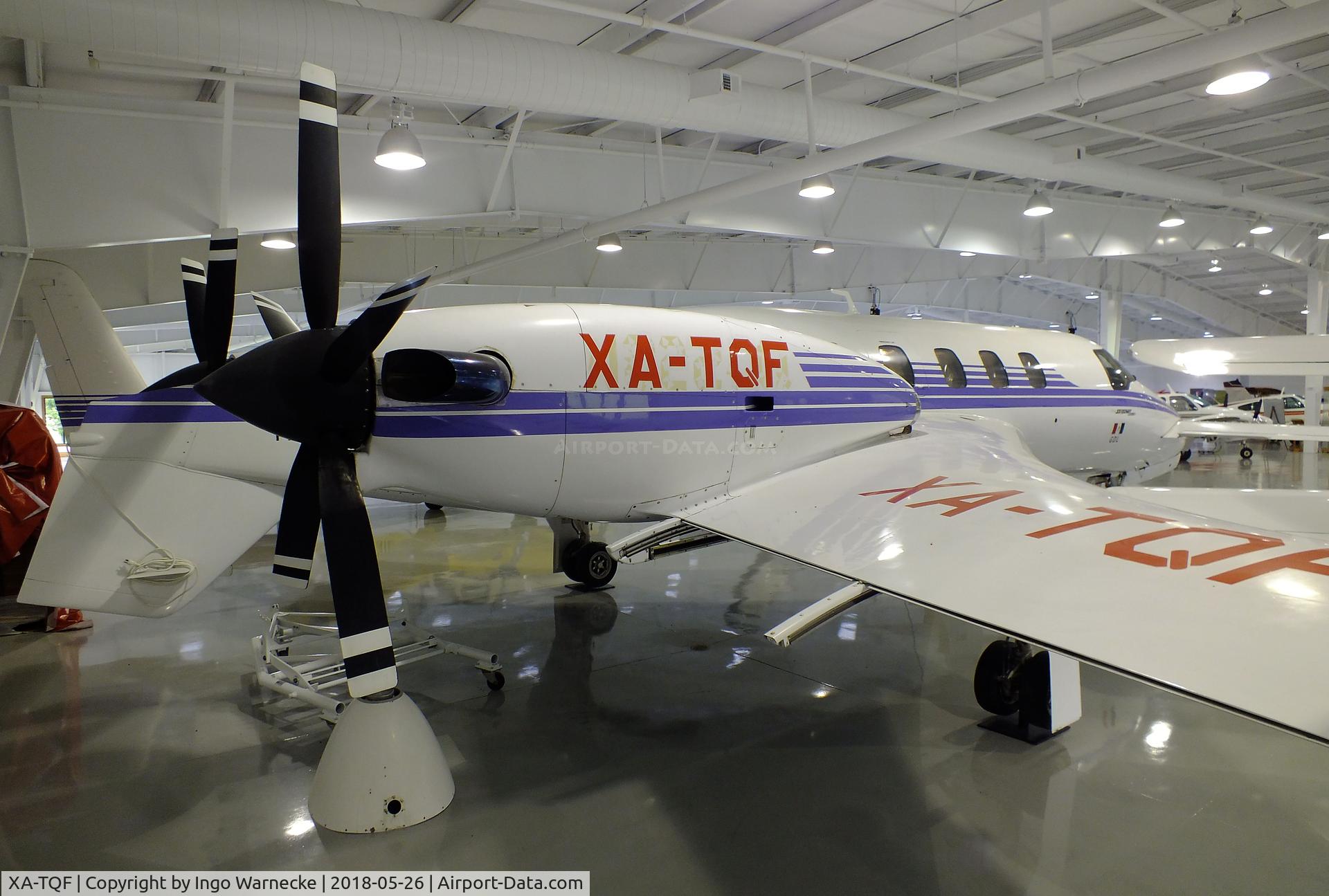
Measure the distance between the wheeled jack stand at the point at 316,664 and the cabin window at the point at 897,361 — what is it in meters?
5.68

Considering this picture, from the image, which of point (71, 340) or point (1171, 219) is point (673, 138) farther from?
point (1171, 219)

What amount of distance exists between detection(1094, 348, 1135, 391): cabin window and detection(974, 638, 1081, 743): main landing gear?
7383 mm

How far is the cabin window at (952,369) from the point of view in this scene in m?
9.47

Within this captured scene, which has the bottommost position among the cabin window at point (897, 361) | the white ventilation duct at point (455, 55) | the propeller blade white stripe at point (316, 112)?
the cabin window at point (897, 361)

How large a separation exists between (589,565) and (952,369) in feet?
16.9

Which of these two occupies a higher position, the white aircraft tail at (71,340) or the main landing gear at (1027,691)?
Answer: the white aircraft tail at (71,340)

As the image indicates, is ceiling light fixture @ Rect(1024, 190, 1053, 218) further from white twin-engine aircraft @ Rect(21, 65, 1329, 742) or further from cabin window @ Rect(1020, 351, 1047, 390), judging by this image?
white twin-engine aircraft @ Rect(21, 65, 1329, 742)

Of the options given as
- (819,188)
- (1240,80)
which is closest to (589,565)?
(819,188)

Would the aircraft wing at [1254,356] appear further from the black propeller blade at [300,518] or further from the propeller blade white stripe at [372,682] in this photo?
the black propeller blade at [300,518]

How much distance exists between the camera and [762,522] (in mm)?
5250

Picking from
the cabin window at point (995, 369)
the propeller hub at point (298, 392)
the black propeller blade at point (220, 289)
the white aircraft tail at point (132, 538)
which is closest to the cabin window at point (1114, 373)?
the cabin window at point (995, 369)

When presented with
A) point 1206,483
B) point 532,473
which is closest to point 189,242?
point 532,473

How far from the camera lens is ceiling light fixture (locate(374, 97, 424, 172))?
7918 mm

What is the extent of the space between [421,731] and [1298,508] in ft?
20.0
